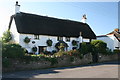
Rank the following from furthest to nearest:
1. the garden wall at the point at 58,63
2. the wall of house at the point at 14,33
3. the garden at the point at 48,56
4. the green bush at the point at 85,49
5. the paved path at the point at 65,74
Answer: the wall of house at the point at 14,33 → the green bush at the point at 85,49 → the garden wall at the point at 58,63 → the garden at the point at 48,56 → the paved path at the point at 65,74

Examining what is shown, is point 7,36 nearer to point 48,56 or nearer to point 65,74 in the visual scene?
point 48,56

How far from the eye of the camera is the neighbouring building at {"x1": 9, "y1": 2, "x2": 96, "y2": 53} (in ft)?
74.8

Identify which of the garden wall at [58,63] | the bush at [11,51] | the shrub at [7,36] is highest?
the shrub at [7,36]

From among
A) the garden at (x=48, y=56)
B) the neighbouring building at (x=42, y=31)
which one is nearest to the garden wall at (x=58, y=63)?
the garden at (x=48, y=56)

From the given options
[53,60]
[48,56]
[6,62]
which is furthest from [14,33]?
[6,62]

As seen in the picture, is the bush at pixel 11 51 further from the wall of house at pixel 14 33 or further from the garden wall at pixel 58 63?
the wall of house at pixel 14 33

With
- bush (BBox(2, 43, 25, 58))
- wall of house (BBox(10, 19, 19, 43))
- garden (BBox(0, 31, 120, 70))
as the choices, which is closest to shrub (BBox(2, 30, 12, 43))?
garden (BBox(0, 31, 120, 70))

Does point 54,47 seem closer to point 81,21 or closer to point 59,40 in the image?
point 59,40

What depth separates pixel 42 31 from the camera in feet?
81.0

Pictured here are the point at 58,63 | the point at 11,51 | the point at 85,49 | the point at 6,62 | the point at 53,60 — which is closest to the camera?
the point at 6,62

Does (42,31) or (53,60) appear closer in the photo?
(53,60)

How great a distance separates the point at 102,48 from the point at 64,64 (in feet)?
27.2

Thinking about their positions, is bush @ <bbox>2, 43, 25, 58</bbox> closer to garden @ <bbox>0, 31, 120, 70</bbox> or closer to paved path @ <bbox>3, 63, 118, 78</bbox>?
garden @ <bbox>0, 31, 120, 70</bbox>

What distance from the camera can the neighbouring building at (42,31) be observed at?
898 inches
